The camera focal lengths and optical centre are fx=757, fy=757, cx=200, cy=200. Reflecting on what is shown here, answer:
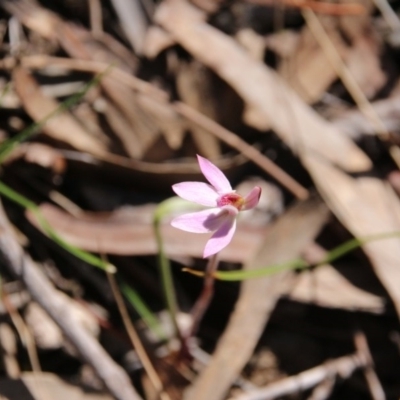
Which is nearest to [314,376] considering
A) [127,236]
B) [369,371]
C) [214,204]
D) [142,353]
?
[369,371]

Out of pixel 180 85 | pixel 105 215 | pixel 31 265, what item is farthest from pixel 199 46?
pixel 31 265

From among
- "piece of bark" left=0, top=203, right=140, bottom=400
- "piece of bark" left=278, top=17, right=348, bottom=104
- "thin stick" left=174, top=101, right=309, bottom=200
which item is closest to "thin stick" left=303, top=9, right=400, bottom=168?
"piece of bark" left=278, top=17, right=348, bottom=104

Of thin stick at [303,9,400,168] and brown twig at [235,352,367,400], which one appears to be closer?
brown twig at [235,352,367,400]

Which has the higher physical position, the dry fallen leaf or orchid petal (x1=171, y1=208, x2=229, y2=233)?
the dry fallen leaf

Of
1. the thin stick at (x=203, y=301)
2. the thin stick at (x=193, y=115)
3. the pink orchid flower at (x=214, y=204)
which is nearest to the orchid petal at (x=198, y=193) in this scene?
the pink orchid flower at (x=214, y=204)

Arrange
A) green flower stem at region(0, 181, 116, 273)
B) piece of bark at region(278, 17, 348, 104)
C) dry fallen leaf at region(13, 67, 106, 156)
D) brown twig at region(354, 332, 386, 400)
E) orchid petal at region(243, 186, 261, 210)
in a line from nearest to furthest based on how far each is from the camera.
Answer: orchid petal at region(243, 186, 261, 210) → green flower stem at region(0, 181, 116, 273) → brown twig at region(354, 332, 386, 400) → dry fallen leaf at region(13, 67, 106, 156) → piece of bark at region(278, 17, 348, 104)

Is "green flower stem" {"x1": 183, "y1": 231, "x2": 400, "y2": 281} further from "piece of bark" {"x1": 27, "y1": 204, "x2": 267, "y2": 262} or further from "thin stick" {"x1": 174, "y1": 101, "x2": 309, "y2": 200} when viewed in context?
"thin stick" {"x1": 174, "y1": 101, "x2": 309, "y2": 200}

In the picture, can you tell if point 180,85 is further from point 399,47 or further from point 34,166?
point 399,47

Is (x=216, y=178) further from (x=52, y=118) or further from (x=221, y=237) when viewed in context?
(x=52, y=118)
